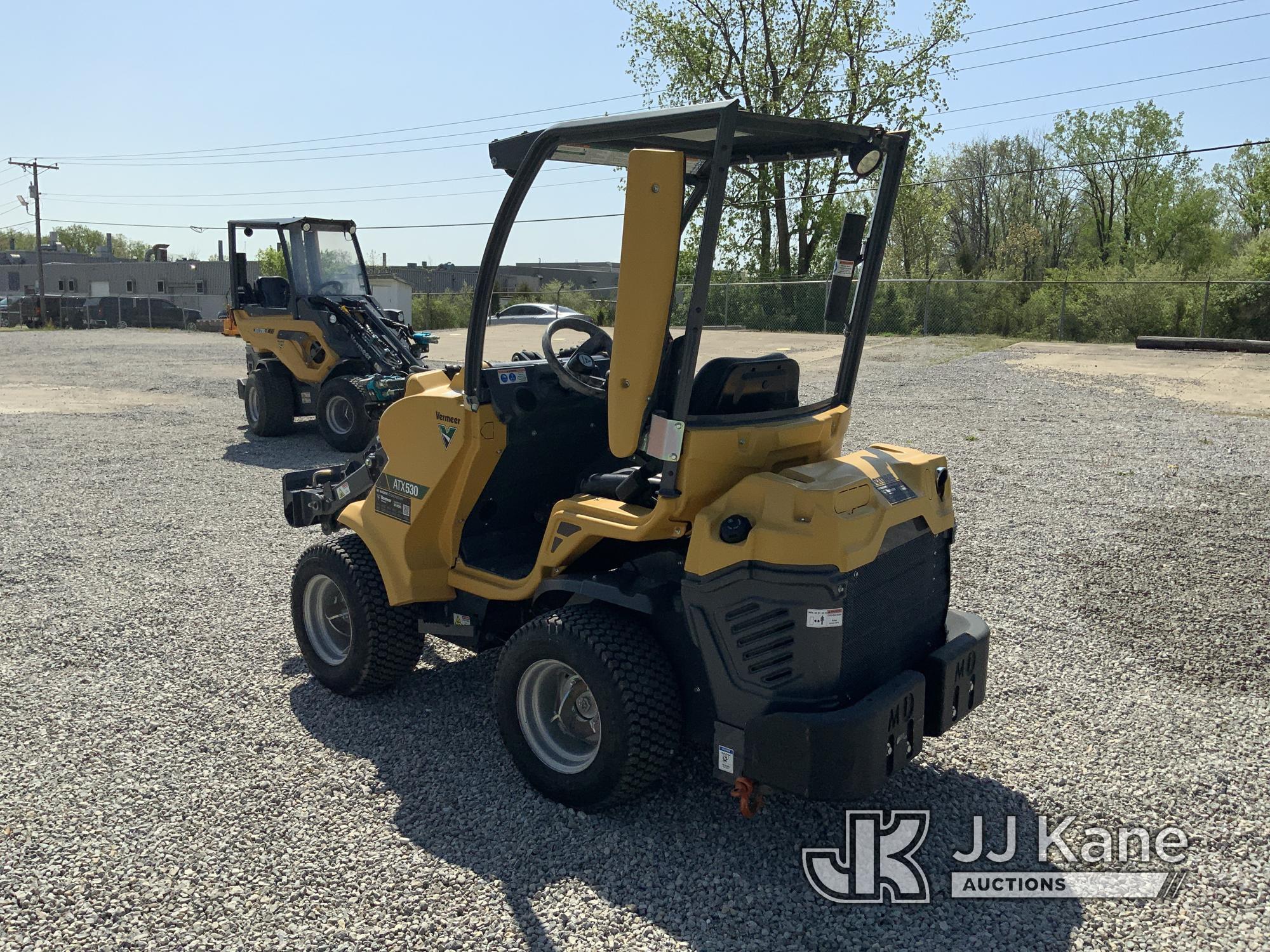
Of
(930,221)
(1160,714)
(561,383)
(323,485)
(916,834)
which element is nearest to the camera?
(916,834)

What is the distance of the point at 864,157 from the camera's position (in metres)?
3.79

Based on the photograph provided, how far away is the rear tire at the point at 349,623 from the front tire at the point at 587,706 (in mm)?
822

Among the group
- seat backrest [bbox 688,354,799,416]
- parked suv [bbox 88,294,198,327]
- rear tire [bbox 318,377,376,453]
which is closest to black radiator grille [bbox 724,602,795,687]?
seat backrest [bbox 688,354,799,416]

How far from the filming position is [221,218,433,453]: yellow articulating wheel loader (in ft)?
37.7

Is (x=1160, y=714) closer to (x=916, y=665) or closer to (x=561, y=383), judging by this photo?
(x=916, y=665)

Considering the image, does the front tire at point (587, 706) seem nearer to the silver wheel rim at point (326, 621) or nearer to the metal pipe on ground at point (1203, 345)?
the silver wheel rim at point (326, 621)

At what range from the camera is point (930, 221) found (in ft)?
118

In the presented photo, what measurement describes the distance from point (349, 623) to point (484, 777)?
3.67 feet

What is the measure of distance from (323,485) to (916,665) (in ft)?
9.92

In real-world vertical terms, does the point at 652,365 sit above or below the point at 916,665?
above

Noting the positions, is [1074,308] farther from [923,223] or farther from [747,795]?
[747,795]

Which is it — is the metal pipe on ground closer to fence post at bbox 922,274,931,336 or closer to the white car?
fence post at bbox 922,274,931,336

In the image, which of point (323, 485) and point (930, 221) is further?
point (930, 221)

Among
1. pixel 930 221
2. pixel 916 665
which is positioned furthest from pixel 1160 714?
pixel 930 221
